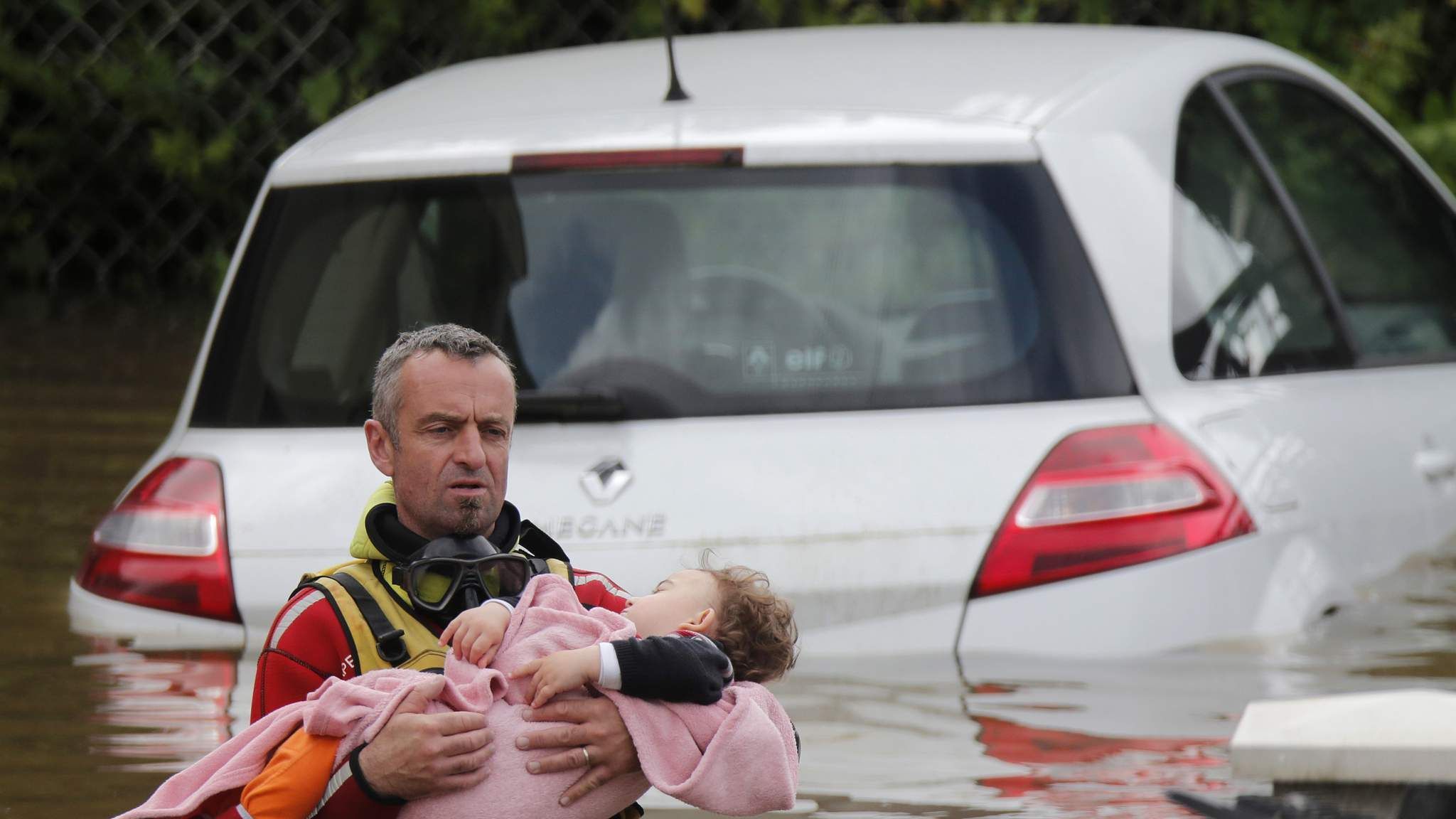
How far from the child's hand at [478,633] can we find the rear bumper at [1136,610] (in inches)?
62.6

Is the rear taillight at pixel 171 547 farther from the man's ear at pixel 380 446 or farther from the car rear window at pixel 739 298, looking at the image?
the man's ear at pixel 380 446

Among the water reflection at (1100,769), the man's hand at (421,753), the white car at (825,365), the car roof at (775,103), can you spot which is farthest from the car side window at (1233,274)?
the man's hand at (421,753)

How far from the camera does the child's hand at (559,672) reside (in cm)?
273

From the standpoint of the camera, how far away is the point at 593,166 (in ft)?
14.9

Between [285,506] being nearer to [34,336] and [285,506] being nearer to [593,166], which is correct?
[593,166]

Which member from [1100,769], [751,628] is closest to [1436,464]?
[1100,769]

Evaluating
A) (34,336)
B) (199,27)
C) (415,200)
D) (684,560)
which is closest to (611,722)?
(684,560)

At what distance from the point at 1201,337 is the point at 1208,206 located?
17.1 inches

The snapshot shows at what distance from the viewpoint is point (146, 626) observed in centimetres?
452

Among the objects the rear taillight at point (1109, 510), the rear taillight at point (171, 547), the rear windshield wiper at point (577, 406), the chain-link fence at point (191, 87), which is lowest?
the chain-link fence at point (191, 87)

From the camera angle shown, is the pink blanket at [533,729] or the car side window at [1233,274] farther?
the car side window at [1233,274]

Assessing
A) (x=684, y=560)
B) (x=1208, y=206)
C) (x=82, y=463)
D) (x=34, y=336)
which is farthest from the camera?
(x=34, y=336)

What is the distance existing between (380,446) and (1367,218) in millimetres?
3941

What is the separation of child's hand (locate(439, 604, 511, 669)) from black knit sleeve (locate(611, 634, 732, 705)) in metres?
0.13
